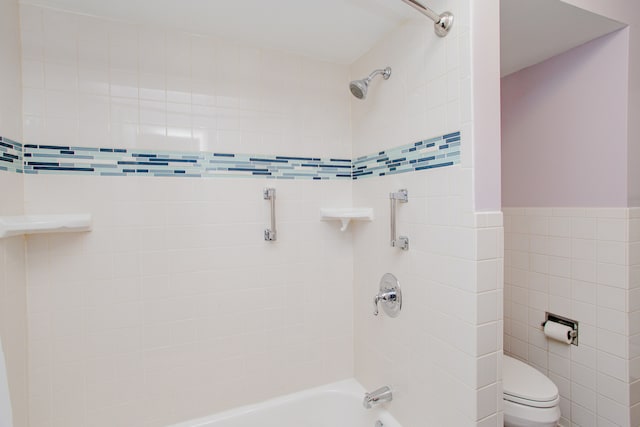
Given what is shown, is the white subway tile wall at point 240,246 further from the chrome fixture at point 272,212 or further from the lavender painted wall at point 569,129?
the lavender painted wall at point 569,129

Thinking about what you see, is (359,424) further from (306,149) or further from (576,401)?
(306,149)

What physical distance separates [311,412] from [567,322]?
1494mm

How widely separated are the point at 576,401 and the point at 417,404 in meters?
0.94

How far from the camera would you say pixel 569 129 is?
161 centimetres

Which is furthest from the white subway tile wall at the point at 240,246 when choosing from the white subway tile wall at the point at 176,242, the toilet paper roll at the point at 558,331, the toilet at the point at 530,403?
the toilet paper roll at the point at 558,331

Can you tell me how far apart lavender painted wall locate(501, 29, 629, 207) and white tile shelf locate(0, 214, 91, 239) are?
2.34m

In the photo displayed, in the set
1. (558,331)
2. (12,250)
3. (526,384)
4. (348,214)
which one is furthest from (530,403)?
(12,250)

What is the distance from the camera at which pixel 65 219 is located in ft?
4.02

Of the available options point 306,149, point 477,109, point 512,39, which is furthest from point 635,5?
point 306,149

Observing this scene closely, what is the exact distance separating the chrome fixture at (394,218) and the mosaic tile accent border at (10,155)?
1582 mm

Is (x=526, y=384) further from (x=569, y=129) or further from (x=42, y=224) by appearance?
(x=42, y=224)

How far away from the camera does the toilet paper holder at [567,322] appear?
158cm

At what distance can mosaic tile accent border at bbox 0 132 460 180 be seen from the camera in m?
1.23

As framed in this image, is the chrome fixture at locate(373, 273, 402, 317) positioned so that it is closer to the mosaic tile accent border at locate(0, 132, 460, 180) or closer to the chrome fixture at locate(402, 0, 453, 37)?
the mosaic tile accent border at locate(0, 132, 460, 180)
